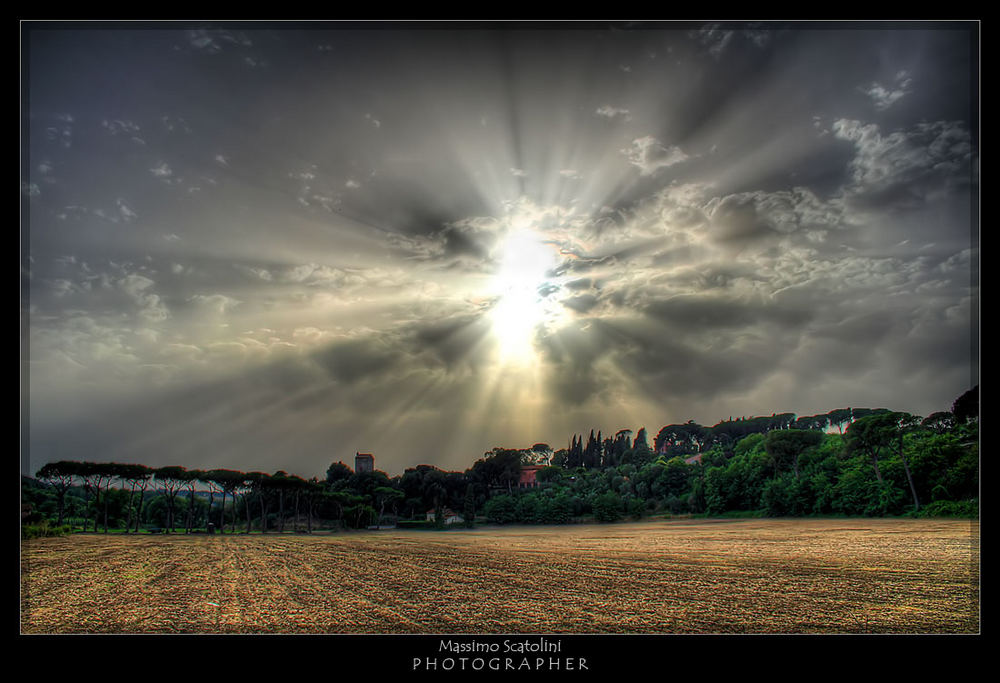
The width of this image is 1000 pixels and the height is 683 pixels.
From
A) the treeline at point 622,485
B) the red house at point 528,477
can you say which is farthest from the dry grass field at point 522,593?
the red house at point 528,477

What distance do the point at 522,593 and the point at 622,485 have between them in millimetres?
34130

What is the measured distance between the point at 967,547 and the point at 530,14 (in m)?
18.3

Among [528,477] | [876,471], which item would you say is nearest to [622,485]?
[528,477]

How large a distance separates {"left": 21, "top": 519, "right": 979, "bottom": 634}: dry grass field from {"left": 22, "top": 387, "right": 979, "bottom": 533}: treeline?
10.5 metres

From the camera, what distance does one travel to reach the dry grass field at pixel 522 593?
257 inches

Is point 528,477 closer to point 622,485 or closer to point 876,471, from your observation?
point 622,485

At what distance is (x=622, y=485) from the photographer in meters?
41.1

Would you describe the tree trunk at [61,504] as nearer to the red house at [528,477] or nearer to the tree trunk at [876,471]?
the red house at [528,477]

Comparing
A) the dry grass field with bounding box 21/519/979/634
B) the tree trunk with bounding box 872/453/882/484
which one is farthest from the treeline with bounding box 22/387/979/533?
the dry grass field with bounding box 21/519/979/634

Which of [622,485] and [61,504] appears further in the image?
[622,485]

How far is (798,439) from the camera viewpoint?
34469mm

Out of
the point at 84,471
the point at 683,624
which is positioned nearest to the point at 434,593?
the point at 683,624

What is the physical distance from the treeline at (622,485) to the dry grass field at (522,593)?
1047 cm
